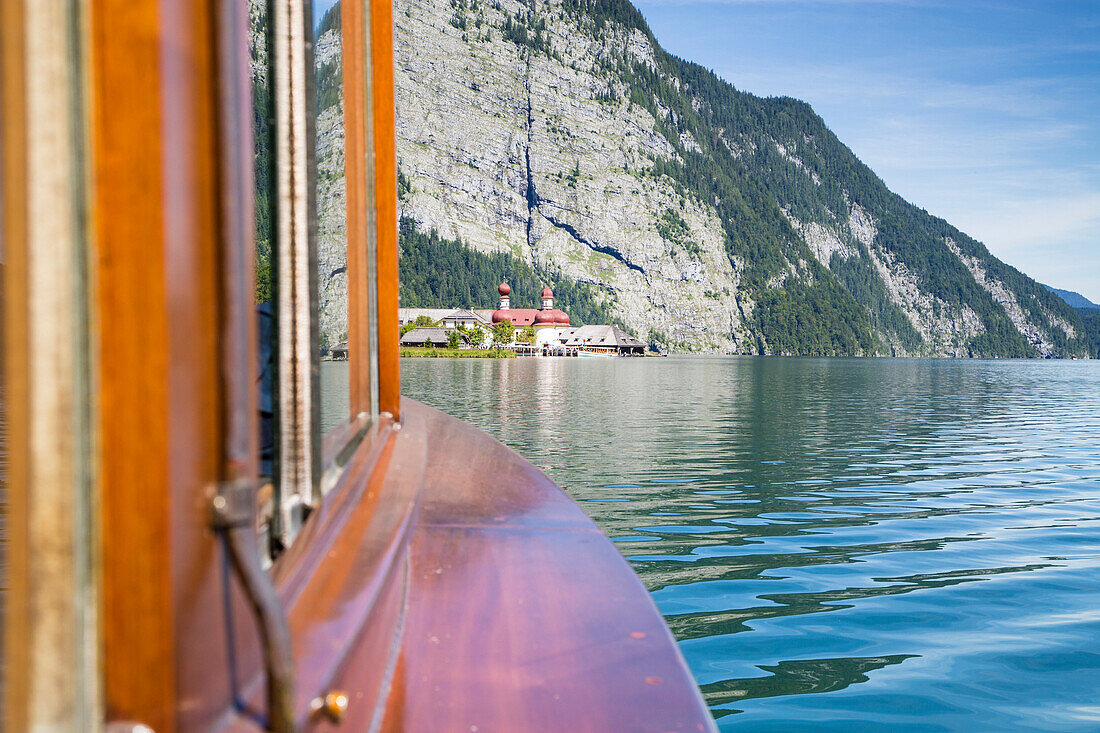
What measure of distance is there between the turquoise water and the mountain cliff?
96.9m

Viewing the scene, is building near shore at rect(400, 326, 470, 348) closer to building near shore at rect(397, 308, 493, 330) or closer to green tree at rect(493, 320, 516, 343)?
building near shore at rect(397, 308, 493, 330)

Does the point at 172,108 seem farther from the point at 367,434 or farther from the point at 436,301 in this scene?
the point at 436,301

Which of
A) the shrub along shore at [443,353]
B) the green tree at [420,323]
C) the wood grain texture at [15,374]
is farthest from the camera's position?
the green tree at [420,323]

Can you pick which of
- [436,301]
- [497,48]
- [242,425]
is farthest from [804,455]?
[497,48]

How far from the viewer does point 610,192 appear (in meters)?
126

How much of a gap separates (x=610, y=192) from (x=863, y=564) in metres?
124

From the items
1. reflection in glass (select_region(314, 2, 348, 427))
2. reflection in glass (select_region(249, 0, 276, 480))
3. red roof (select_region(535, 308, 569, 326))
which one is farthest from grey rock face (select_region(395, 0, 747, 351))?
reflection in glass (select_region(249, 0, 276, 480))

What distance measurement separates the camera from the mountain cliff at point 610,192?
11812 cm

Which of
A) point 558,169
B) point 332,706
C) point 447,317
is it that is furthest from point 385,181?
point 558,169

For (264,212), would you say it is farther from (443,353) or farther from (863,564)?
(443,353)

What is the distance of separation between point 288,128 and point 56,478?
547mm

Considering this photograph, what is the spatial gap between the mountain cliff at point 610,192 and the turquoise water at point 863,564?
3815 inches

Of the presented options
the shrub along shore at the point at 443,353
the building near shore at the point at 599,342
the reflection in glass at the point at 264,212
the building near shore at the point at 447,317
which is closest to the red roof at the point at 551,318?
the building near shore at the point at 599,342

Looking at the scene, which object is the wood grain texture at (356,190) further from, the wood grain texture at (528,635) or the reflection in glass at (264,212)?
the reflection in glass at (264,212)
